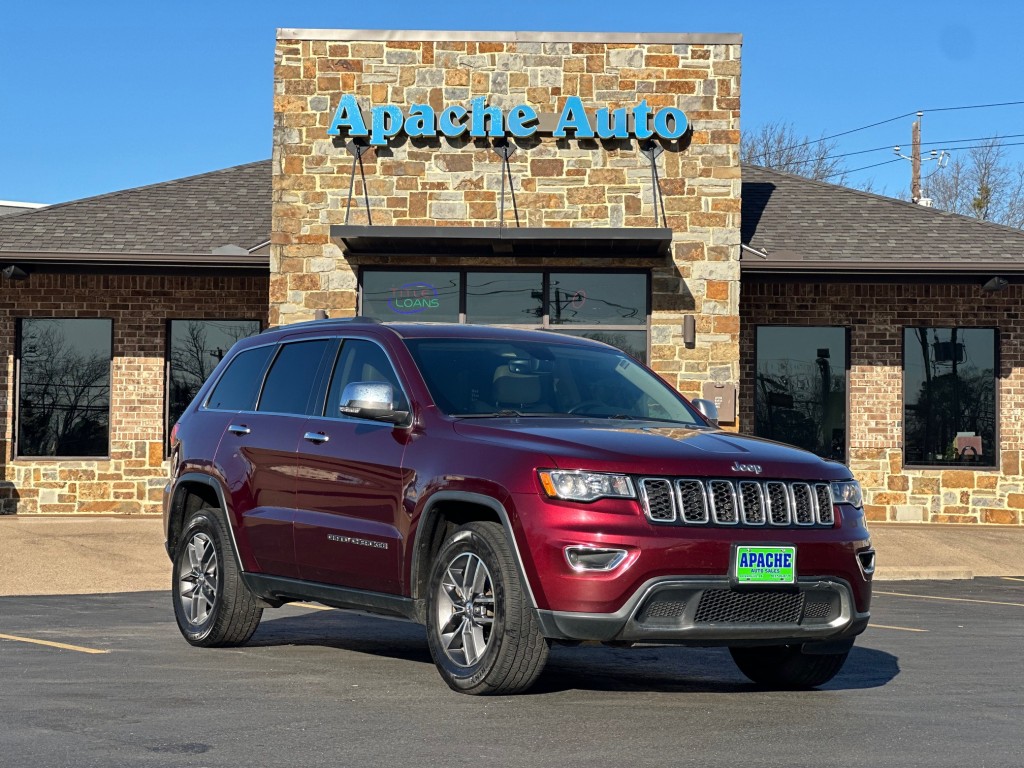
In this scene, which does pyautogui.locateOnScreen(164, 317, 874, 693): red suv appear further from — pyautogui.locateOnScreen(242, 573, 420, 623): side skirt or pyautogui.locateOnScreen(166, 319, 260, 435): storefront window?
pyautogui.locateOnScreen(166, 319, 260, 435): storefront window

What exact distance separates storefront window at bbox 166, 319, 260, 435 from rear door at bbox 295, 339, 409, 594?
13595 mm

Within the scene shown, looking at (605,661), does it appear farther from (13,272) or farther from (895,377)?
(13,272)

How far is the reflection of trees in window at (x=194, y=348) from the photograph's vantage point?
71.7 ft

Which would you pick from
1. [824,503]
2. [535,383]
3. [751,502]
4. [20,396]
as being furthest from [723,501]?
[20,396]


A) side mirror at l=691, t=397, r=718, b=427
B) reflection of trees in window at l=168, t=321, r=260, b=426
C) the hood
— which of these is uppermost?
reflection of trees in window at l=168, t=321, r=260, b=426

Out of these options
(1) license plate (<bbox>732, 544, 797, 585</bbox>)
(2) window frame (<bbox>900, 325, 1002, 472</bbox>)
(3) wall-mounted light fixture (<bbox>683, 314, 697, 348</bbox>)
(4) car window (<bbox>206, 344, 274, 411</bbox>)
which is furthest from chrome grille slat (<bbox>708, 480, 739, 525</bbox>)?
(2) window frame (<bbox>900, 325, 1002, 472</bbox>)

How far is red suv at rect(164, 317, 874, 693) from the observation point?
22.3 ft

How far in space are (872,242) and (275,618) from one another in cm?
→ 1286

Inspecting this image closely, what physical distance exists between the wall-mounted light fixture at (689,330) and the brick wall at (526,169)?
113 millimetres

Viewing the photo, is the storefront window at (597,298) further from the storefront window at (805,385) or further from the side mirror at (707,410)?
the side mirror at (707,410)

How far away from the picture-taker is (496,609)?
22.7ft

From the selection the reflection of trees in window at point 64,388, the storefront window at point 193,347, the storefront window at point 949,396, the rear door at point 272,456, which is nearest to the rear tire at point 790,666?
the rear door at point 272,456

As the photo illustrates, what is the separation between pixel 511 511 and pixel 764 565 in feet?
3.84

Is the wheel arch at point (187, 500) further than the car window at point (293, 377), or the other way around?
the wheel arch at point (187, 500)
